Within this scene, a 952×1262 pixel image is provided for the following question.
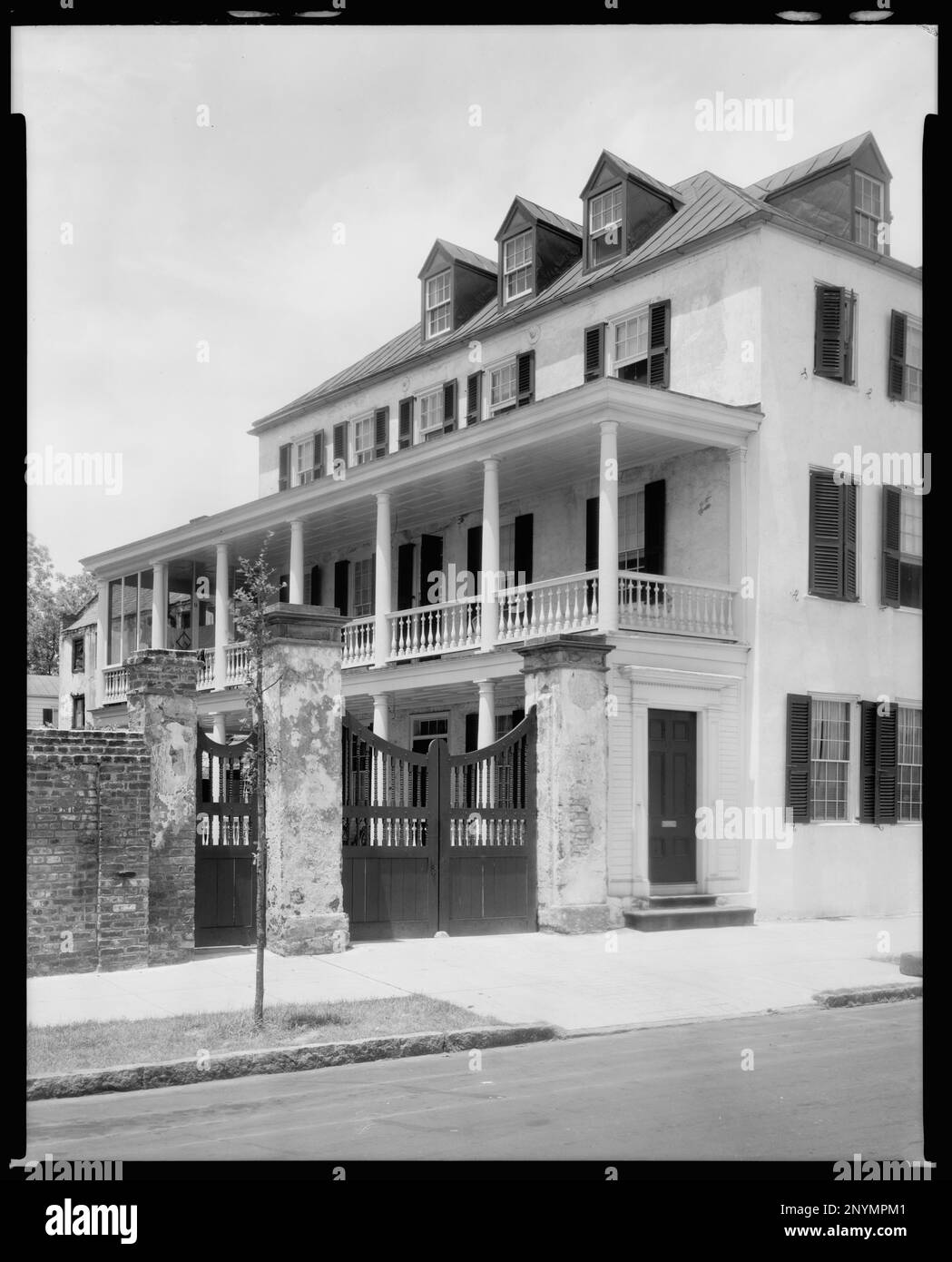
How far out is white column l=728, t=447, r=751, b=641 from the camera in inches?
765

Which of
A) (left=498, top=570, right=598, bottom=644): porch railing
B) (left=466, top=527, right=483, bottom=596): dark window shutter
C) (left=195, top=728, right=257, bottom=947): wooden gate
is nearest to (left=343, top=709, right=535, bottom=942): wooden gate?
(left=195, top=728, right=257, bottom=947): wooden gate

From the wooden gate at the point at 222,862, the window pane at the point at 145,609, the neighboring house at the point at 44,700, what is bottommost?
the wooden gate at the point at 222,862

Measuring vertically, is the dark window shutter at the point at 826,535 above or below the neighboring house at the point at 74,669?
above

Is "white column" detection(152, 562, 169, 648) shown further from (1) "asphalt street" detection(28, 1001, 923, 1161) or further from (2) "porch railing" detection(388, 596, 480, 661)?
(1) "asphalt street" detection(28, 1001, 923, 1161)

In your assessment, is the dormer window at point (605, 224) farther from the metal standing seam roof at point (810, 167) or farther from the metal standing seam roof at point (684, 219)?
the metal standing seam roof at point (810, 167)

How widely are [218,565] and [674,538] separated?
1006cm

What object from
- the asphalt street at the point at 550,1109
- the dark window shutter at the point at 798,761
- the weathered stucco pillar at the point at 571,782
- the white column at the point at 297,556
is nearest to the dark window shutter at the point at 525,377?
the white column at the point at 297,556

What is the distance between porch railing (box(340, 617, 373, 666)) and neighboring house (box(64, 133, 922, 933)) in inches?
3.3

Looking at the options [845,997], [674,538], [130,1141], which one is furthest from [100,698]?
[130,1141]

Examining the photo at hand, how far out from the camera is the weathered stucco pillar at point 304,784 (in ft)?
44.3

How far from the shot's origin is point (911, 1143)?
6.84 m

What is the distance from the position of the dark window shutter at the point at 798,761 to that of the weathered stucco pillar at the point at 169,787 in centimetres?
933

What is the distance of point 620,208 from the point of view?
76.6 ft
